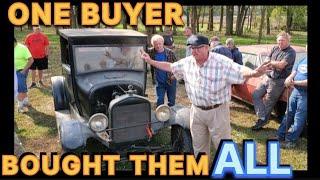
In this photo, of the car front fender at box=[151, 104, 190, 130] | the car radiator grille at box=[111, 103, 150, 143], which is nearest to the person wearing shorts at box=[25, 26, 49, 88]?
the car front fender at box=[151, 104, 190, 130]

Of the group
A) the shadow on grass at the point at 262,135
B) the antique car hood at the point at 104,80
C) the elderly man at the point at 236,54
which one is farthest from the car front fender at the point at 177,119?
the elderly man at the point at 236,54

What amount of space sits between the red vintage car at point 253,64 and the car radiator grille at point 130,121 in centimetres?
288

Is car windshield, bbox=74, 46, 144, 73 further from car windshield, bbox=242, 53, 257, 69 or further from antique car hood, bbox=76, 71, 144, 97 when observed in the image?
car windshield, bbox=242, 53, 257, 69

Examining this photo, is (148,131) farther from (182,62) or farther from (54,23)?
(54,23)

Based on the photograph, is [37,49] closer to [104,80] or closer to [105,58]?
[105,58]

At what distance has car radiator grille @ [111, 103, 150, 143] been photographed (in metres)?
5.35

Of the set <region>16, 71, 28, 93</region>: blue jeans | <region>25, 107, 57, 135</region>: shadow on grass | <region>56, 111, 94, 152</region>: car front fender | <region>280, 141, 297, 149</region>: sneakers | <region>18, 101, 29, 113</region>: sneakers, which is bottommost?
<region>280, 141, 297, 149</region>: sneakers

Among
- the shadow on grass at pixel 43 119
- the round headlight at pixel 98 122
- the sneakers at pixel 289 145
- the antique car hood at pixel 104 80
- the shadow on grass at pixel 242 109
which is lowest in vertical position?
the sneakers at pixel 289 145

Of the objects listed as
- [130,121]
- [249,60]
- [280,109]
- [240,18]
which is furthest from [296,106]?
[240,18]

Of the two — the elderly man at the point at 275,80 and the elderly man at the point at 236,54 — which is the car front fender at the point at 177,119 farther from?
the elderly man at the point at 236,54

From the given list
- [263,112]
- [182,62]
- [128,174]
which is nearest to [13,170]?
[128,174]

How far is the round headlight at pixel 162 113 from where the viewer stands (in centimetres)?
564

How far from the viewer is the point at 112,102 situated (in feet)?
17.6
